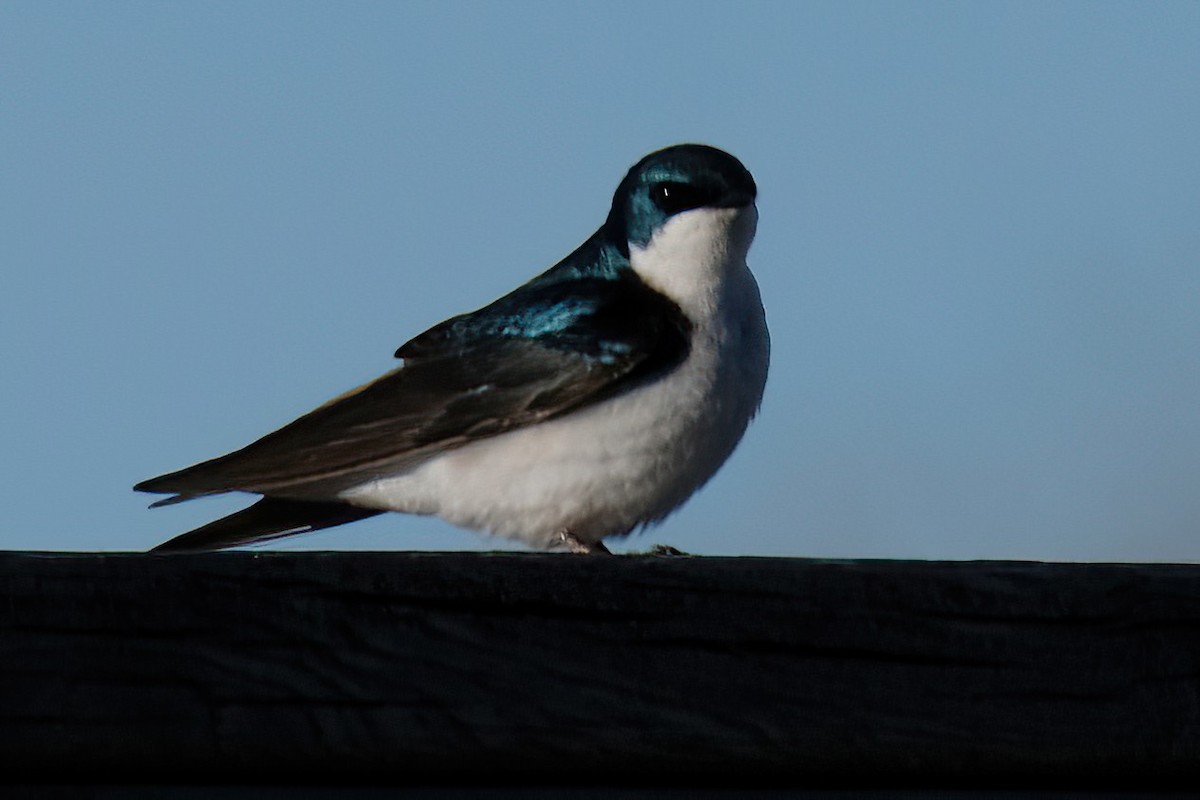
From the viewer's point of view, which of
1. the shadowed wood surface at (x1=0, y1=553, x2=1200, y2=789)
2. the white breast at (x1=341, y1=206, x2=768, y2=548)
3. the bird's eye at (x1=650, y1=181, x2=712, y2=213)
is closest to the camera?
the shadowed wood surface at (x1=0, y1=553, x2=1200, y2=789)

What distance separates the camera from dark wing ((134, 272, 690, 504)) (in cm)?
266

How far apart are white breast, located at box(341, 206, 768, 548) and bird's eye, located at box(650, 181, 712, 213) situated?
22cm

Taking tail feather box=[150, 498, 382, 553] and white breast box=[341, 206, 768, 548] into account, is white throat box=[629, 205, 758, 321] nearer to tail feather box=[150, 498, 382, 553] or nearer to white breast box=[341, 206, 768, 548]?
white breast box=[341, 206, 768, 548]

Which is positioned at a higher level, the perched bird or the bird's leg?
the perched bird

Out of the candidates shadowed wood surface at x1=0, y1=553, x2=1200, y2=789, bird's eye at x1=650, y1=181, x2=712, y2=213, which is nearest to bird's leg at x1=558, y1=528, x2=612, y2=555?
bird's eye at x1=650, y1=181, x2=712, y2=213

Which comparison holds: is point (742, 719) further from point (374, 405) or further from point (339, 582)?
point (374, 405)

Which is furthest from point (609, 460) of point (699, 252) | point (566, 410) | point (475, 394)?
point (699, 252)

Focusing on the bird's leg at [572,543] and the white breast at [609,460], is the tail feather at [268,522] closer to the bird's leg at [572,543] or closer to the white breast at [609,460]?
the white breast at [609,460]

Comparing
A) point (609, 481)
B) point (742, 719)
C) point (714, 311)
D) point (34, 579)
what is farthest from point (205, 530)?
point (742, 719)

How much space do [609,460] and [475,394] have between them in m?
0.31

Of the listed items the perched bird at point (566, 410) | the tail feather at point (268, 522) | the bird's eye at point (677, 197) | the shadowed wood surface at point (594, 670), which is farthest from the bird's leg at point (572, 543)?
the shadowed wood surface at point (594, 670)

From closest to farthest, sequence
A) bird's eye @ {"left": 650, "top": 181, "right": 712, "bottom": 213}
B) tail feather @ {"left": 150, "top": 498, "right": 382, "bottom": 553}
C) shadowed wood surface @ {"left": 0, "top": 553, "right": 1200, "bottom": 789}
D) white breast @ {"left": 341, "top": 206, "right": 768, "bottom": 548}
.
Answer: shadowed wood surface @ {"left": 0, "top": 553, "right": 1200, "bottom": 789} < white breast @ {"left": 341, "top": 206, "right": 768, "bottom": 548} < tail feather @ {"left": 150, "top": 498, "right": 382, "bottom": 553} < bird's eye @ {"left": 650, "top": 181, "right": 712, "bottom": 213}

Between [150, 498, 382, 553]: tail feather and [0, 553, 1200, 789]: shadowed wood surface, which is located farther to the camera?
[150, 498, 382, 553]: tail feather

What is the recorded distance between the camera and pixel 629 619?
1.64m
